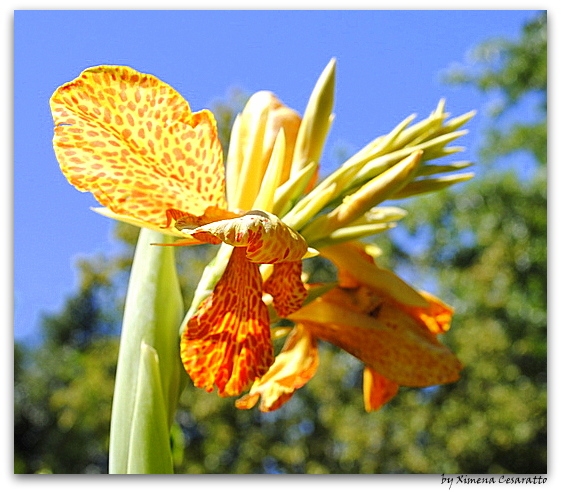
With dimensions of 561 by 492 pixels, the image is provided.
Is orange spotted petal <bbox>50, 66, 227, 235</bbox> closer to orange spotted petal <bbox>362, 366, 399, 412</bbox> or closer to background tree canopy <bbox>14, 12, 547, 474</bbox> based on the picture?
orange spotted petal <bbox>362, 366, 399, 412</bbox>

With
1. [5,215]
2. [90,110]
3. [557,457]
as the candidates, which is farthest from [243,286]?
[557,457]

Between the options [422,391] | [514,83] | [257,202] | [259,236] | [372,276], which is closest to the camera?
[259,236]

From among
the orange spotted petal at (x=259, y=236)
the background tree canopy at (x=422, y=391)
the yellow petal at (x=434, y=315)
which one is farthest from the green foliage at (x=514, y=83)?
the orange spotted petal at (x=259, y=236)

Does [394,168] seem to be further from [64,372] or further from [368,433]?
[368,433]

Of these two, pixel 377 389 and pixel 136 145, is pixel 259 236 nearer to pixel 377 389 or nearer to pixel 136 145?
pixel 136 145

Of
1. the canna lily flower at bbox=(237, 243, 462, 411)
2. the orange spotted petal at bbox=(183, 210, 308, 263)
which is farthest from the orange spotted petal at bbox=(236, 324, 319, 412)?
the orange spotted petal at bbox=(183, 210, 308, 263)

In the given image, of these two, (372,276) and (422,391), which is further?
(422,391)

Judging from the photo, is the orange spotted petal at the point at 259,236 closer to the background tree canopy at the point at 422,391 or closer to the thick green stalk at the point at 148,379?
the thick green stalk at the point at 148,379

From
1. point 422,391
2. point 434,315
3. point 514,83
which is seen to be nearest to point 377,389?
point 434,315
